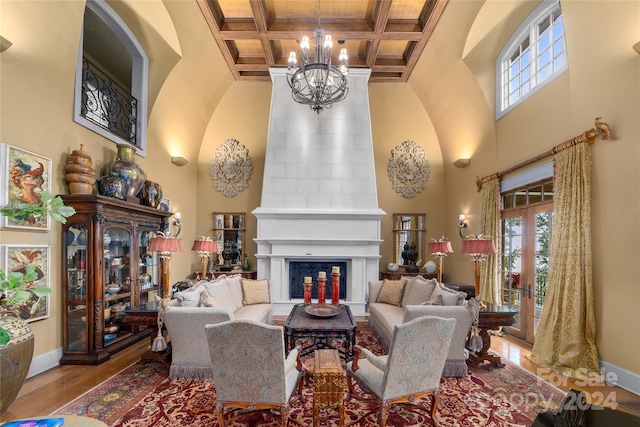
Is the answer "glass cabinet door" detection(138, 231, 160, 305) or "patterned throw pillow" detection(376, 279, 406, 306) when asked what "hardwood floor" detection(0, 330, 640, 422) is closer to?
"glass cabinet door" detection(138, 231, 160, 305)

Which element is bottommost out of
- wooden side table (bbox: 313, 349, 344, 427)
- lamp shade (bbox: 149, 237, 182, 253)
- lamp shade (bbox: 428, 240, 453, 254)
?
wooden side table (bbox: 313, 349, 344, 427)

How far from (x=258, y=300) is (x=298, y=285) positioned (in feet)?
4.41

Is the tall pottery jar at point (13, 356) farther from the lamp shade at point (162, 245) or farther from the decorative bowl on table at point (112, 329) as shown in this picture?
the lamp shade at point (162, 245)

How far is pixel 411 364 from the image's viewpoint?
229cm

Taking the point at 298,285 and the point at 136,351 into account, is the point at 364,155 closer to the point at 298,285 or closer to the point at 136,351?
the point at 298,285

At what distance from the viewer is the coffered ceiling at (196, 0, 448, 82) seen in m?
4.94

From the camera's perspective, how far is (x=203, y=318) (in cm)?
304

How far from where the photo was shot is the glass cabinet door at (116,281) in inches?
152

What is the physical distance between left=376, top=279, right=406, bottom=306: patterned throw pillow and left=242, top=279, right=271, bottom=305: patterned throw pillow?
1901mm

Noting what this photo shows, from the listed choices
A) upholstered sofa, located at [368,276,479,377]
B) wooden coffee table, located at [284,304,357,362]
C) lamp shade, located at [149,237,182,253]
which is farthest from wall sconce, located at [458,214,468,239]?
lamp shade, located at [149,237,182,253]

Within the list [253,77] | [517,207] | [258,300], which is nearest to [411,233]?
[517,207]

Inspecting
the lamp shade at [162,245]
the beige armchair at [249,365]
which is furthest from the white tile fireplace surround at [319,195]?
the beige armchair at [249,365]

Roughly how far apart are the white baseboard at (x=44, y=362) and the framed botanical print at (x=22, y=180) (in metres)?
1.40

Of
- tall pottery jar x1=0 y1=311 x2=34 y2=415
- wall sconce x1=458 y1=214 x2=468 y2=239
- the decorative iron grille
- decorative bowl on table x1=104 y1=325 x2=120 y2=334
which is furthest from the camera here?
wall sconce x1=458 y1=214 x2=468 y2=239
